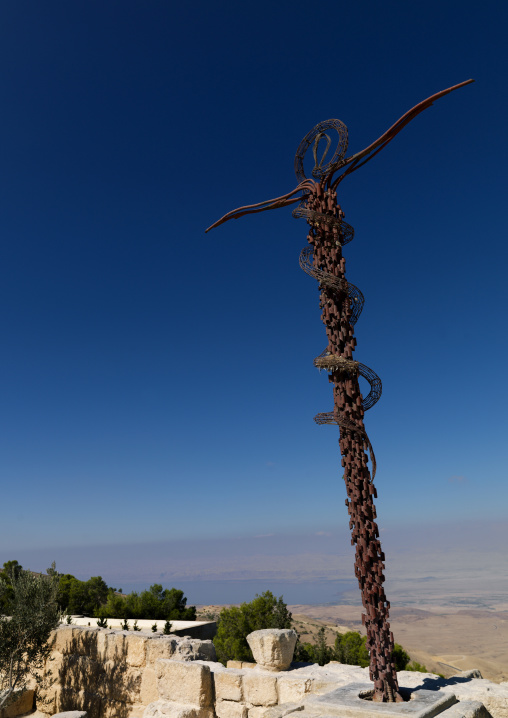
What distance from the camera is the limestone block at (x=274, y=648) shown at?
29.4 feet

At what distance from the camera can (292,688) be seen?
821 cm

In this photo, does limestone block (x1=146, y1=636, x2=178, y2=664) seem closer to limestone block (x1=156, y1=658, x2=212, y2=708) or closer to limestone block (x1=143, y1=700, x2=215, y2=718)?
limestone block (x1=156, y1=658, x2=212, y2=708)

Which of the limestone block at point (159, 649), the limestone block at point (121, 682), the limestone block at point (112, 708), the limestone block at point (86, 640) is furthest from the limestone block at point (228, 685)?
the limestone block at point (86, 640)

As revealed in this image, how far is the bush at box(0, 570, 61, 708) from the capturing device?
10789 millimetres

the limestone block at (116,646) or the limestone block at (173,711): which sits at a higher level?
the limestone block at (116,646)

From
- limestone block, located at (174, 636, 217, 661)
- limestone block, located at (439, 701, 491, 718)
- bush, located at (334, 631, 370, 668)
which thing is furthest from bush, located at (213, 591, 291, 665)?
limestone block, located at (439, 701, 491, 718)

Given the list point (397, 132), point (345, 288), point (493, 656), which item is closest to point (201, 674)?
point (345, 288)

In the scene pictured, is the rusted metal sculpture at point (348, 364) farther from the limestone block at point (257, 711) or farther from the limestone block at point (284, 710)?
the limestone block at point (257, 711)

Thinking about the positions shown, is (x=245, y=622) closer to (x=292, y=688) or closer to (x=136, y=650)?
(x=136, y=650)

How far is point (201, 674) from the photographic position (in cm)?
877

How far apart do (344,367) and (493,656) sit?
4543 centimetres

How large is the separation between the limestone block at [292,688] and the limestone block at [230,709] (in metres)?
0.72

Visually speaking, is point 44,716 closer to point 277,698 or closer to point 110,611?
point 277,698

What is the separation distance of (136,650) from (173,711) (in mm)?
1839
